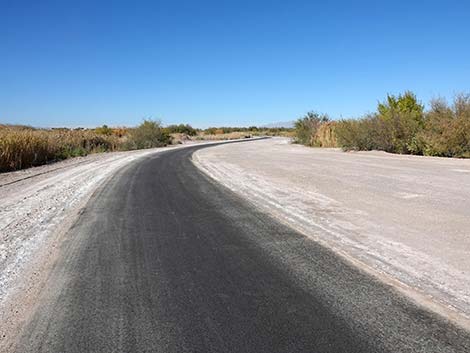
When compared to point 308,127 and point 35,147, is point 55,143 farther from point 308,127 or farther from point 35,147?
point 308,127

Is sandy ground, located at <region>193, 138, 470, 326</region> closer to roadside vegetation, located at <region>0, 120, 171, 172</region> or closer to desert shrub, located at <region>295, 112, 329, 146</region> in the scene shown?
roadside vegetation, located at <region>0, 120, 171, 172</region>

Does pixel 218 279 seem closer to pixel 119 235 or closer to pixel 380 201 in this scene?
pixel 119 235

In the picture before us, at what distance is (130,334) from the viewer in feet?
13.5

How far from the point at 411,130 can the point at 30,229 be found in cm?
2439

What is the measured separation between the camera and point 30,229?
8.50 metres

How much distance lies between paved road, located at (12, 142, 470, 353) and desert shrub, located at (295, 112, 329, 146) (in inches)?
1472

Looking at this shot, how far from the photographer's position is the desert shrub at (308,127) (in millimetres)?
44688

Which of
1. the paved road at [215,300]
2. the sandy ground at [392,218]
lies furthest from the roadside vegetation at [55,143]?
the paved road at [215,300]

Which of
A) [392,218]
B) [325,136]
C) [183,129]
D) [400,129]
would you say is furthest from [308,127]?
[183,129]

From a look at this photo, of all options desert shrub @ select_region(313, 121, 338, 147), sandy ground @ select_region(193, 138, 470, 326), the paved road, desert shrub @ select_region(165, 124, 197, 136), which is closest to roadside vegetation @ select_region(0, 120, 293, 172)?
sandy ground @ select_region(193, 138, 470, 326)

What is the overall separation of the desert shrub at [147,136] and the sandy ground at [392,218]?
1386 inches

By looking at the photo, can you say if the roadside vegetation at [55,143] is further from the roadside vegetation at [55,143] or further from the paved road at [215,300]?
the paved road at [215,300]

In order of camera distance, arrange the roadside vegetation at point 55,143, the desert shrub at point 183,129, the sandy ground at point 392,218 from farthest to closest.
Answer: the desert shrub at point 183,129
the roadside vegetation at point 55,143
the sandy ground at point 392,218

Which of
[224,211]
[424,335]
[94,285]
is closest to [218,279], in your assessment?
[94,285]
